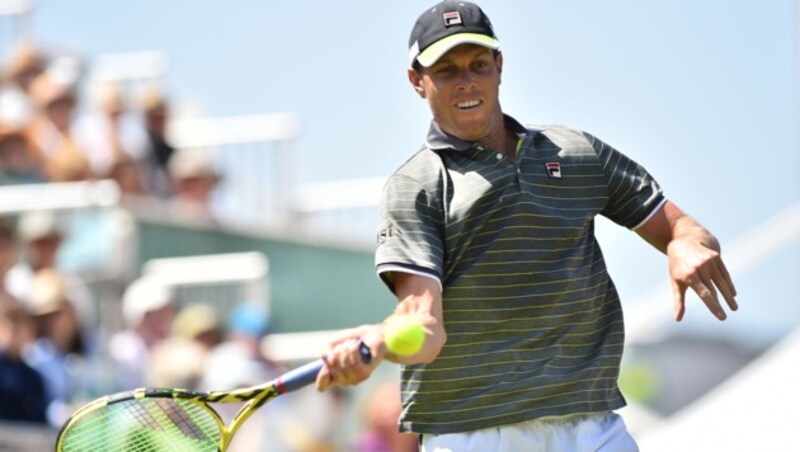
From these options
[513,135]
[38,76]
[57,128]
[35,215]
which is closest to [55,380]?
[35,215]

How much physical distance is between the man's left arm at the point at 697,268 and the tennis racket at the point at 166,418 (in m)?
1.20

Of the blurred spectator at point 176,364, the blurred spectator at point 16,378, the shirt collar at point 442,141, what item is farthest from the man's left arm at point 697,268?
the blurred spectator at point 176,364

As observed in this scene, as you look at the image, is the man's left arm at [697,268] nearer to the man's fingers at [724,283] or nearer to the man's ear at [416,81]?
the man's fingers at [724,283]

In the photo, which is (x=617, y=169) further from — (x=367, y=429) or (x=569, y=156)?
(x=367, y=429)

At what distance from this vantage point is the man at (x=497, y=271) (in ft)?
19.2

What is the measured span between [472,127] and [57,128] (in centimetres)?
822

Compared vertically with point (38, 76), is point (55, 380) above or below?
below

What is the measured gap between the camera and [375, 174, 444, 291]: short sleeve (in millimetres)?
5680

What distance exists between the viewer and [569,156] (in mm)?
6074

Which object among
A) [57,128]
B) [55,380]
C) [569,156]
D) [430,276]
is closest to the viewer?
[430,276]

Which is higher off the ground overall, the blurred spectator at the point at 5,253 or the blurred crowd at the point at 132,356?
the blurred spectator at the point at 5,253

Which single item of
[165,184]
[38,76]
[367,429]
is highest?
[38,76]

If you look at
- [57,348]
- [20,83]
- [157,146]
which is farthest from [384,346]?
[20,83]

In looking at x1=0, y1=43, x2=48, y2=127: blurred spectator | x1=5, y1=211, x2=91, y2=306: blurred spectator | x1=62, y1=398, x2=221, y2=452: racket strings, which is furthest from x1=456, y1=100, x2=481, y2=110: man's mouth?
x1=0, y1=43, x2=48, y2=127: blurred spectator
